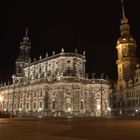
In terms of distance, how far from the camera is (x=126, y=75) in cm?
9775

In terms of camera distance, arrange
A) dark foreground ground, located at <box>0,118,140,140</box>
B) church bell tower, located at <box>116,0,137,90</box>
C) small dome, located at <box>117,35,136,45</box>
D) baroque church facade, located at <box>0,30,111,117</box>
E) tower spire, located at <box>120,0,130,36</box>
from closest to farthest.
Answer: dark foreground ground, located at <box>0,118,140,140</box>
baroque church facade, located at <box>0,30,111,117</box>
church bell tower, located at <box>116,0,137,90</box>
small dome, located at <box>117,35,136,45</box>
tower spire, located at <box>120,0,130,36</box>

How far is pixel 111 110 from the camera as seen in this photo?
103 metres

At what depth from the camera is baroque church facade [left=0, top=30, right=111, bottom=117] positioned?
86812mm

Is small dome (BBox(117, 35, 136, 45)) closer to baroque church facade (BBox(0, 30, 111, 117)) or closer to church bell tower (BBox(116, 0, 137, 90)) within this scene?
church bell tower (BBox(116, 0, 137, 90))

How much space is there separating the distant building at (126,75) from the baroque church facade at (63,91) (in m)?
6.11

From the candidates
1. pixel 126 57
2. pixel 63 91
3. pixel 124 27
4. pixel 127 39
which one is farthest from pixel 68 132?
pixel 124 27

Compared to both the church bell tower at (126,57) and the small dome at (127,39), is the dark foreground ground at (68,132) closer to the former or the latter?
the church bell tower at (126,57)

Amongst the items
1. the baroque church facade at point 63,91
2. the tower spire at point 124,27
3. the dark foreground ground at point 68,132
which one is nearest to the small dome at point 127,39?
the tower spire at point 124,27

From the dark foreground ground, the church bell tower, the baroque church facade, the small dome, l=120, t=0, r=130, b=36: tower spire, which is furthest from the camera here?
l=120, t=0, r=130, b=36: tower spire

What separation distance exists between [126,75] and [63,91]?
27.9 m

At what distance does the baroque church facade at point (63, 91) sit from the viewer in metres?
86.8

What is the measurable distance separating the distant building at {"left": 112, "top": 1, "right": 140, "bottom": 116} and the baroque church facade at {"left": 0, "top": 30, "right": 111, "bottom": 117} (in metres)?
6.11

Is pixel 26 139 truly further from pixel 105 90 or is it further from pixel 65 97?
pixel 105 90

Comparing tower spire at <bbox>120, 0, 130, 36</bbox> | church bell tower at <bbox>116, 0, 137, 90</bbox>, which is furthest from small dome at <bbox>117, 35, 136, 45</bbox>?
tower spire at <bbox>120, 0, 130, 36</bbox>
